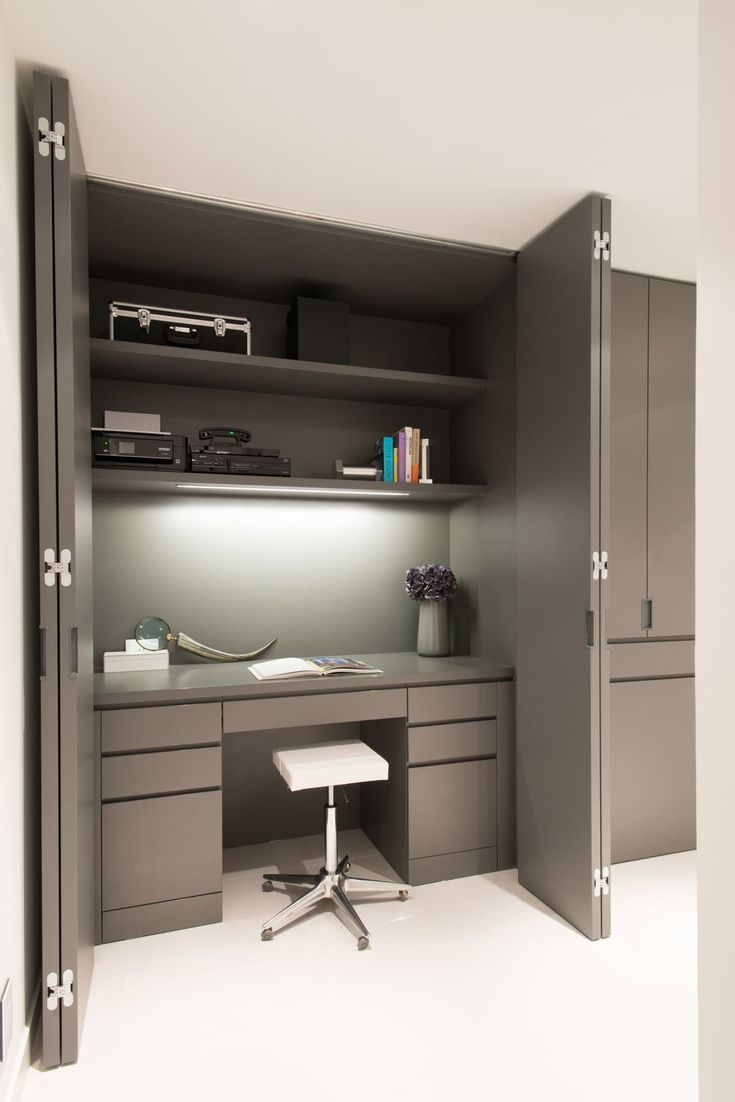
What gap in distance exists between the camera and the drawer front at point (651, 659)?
111 inches

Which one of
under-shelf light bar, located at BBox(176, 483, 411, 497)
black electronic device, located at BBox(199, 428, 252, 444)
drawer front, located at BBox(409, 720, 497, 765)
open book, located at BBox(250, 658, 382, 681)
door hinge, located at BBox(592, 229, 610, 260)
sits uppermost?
door hinge, located at BBox(592, 229, 610, 260)

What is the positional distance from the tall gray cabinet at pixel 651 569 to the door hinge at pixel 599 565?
49cm

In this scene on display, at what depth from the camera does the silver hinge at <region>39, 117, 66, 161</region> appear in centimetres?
172

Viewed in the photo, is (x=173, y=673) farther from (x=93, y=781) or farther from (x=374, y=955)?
(x=374, y=955)

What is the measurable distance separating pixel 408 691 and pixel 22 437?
65.5 inches

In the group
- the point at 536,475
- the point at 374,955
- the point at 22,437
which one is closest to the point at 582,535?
the point at 536,475

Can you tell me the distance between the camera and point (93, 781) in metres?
2.15

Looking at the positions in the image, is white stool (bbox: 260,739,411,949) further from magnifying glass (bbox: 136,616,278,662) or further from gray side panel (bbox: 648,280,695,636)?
gray side panel (bbox: 648,280,695,636)

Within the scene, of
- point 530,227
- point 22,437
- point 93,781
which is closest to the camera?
point 22,437

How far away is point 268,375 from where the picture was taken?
2.70 metres

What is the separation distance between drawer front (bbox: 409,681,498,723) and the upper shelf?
1.32 metres

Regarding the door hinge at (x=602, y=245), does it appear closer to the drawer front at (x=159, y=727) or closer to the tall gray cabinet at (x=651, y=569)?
the tall gray cabinet at (x=651, y=569)

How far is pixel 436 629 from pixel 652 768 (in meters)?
1.13

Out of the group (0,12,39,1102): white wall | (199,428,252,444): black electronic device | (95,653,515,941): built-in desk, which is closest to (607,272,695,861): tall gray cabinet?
(95,653,515,941): built-in desk
